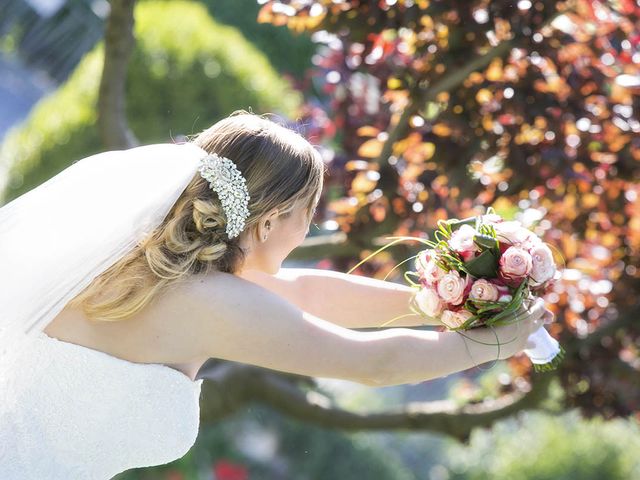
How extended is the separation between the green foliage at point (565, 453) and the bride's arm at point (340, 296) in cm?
556

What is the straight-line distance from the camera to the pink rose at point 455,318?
2.69m

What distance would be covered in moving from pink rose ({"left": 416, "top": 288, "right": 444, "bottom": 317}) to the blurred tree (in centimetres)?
108

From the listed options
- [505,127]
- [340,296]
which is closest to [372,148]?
[505,127]

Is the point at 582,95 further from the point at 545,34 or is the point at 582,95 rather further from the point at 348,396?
the point at 348,396

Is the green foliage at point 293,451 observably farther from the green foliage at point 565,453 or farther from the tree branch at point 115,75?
the tree branch at point 115,75

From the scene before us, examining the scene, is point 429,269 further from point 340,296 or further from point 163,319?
point 163,319

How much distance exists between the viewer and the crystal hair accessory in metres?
2.58

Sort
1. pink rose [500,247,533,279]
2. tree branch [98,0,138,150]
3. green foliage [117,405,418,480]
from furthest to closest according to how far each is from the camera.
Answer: green foliage [117,405,418,480], tree branch [98,0,138,150], pink rose [500,247,533,279]

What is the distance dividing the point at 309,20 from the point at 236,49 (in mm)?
3386

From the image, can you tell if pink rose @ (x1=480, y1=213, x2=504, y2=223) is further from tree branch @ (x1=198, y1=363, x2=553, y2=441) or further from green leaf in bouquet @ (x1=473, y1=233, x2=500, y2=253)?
tree branch @ (x1=198, y1=363, x2=553, y2=441)

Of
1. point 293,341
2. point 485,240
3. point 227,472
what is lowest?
point 227,472

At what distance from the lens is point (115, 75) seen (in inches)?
159

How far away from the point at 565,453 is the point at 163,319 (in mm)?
6773

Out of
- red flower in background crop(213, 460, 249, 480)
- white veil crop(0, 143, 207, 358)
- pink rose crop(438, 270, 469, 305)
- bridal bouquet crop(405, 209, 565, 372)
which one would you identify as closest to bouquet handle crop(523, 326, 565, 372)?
bridal bouquet crop(405, 209, 565, 372)
